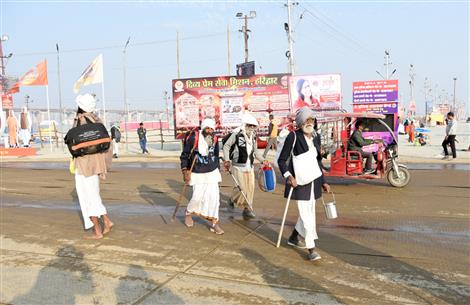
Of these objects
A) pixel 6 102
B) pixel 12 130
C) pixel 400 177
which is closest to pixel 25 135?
pixel 12 130

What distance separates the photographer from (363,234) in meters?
6.34

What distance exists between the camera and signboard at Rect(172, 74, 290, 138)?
21.5 m

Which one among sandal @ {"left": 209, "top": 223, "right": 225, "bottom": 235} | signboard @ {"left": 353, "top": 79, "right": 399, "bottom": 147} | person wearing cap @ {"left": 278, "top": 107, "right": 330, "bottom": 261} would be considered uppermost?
signboard @ {"left": 353, "top": 79, "right": 399, "bottom": 147}

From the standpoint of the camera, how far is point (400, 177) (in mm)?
10312

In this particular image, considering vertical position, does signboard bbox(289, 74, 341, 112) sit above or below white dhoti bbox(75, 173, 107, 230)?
above

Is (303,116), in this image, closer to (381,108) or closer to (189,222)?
(189,222)

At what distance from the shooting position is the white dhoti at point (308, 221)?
5.18 meters

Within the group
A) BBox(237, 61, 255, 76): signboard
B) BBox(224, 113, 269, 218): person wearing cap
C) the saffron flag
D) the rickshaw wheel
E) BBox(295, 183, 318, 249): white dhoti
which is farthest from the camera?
BBox(237, 61, 255, 76): signboard

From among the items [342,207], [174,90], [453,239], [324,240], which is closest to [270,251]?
[324,240]

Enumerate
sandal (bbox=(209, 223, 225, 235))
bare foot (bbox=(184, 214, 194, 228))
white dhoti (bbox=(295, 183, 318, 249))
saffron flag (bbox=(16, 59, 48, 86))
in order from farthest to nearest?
saffron flag (bbox=(16, 59, 48, 86)) < bare foot (bbox=(184, 214, 194, 228)) < sandal (bbox=(209, 223, 225, 235)) < white dhoti (bbox=(295, 183, 318, 249))

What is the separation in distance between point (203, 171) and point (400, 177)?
5.80m

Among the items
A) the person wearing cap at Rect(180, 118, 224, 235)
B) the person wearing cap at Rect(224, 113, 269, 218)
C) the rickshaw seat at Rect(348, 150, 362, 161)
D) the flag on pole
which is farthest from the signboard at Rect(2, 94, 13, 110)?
the person wearing cap at Rect(180, 118, 224, 235)

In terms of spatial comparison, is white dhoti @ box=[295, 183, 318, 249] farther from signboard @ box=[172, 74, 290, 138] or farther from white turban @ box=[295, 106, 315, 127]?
signboard @ box=[172, 74, 290, 138]

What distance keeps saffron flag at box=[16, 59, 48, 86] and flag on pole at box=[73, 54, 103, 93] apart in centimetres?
382
